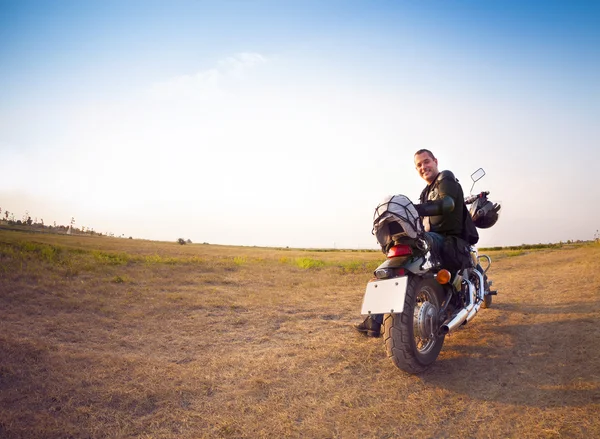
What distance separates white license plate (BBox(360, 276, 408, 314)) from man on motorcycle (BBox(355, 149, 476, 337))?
91cm

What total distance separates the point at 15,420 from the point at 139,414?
3.41 ft

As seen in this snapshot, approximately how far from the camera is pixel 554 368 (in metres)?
4.10

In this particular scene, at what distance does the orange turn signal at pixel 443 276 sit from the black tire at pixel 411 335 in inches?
6.9

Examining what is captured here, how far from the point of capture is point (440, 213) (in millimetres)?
4516

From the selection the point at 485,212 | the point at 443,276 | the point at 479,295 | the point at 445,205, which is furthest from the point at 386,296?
the point at 485,212

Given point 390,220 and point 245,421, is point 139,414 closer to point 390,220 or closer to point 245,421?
point 245,421

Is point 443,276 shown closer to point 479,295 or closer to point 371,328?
point 479,295

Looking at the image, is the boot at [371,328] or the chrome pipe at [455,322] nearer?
the chrome pipe at [455,322]

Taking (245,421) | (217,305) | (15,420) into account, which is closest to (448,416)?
(245,421)

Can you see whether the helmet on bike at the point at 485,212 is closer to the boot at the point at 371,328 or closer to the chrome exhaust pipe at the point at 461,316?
the chrome exhaust pipe at the point at 461,316

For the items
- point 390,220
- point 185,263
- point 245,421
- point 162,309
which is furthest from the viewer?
point 185,263

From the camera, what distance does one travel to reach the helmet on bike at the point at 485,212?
6.35m

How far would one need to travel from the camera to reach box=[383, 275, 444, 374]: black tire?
12.7 ft

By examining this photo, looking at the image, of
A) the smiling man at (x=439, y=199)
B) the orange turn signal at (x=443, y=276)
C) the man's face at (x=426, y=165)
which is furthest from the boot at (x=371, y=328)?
the man's face at (x=426, y=165)
